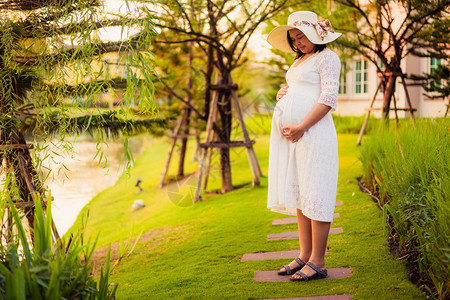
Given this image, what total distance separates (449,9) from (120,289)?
576 cm

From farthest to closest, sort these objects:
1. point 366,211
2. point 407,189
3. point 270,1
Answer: point 270,1 → point 366,211 → point 407,189

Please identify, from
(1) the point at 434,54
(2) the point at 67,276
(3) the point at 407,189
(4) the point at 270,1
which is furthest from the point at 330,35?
(1) the point at 434,54

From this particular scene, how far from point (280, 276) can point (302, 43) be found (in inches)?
57.4

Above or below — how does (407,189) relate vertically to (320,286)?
above

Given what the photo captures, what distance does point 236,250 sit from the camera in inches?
162

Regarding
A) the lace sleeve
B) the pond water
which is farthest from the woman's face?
the pond water

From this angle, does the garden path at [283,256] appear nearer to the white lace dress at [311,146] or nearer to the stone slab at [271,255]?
the stone slab at [271,255]

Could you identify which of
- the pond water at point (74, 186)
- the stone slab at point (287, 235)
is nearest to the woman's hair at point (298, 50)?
the stone slab at point (287, 235)

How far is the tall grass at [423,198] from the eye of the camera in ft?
8.04

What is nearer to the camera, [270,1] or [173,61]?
[270,1]

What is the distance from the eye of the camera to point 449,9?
22.3ft

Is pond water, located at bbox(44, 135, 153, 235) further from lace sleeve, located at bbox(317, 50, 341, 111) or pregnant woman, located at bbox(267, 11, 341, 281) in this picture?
lace sleeve, located at bbox(317, 50, 341, 111)

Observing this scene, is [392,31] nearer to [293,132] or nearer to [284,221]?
[284,221]

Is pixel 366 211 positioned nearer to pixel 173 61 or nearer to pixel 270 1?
pixel 270 1
